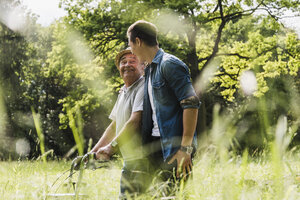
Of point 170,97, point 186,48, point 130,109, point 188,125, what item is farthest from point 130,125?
point 186,48

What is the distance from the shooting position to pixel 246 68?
16766 millimetres

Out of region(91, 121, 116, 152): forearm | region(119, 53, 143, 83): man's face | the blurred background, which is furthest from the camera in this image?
the blurred background

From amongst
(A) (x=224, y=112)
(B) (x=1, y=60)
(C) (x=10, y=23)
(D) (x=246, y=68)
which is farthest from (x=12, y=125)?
(D) (x=246, y=68)

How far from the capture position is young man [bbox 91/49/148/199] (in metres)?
2.83

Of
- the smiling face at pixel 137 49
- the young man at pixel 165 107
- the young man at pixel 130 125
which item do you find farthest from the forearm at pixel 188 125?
the smiling face at pixel 137 49

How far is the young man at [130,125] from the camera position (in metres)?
2.83

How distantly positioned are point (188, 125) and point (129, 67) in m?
1.03

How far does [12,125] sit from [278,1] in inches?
735

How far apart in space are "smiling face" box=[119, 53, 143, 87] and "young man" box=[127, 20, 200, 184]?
0.26m

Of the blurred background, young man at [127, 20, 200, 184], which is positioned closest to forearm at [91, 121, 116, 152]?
young man at [127, 20, 200, 184]

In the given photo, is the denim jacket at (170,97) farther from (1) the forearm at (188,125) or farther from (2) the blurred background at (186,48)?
(2) the blurred background at (186,48)

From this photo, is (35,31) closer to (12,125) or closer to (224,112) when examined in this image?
A: (12,125)

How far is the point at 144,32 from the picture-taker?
291 cm

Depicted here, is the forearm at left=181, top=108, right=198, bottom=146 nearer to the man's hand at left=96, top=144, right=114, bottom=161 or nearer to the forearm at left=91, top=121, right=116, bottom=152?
the man's hand at left=96, top=144, right=114, bottom=161
